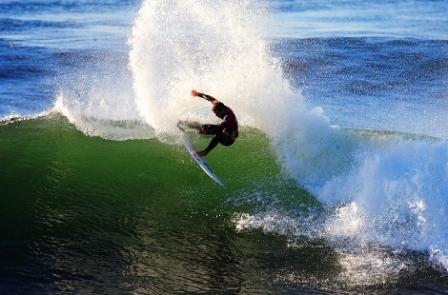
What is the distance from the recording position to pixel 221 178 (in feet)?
38.3

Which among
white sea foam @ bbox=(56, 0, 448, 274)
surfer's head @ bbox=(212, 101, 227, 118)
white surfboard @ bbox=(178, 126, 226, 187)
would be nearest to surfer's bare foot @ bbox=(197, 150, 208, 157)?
white surfboard @ bbox=(178, 126, 226, 187)

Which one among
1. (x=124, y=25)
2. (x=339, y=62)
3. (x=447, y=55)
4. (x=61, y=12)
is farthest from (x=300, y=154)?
(x=61, y=12)

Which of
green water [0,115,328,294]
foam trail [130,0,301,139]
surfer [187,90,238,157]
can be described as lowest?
green water [0,115,328,294]

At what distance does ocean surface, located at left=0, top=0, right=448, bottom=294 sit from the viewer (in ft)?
28.1

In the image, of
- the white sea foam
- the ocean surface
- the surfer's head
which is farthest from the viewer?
the surfer's head

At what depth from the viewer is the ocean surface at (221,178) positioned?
337 inches

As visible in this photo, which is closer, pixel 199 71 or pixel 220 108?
pixel 220 108

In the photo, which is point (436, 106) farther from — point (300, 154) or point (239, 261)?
point (239, 261)

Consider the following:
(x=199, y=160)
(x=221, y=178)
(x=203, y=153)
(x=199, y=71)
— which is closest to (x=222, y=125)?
(x=203, y=153)

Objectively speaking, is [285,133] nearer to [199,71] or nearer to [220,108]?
[220,108]

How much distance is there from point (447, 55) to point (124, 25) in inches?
540

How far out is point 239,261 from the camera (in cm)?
885

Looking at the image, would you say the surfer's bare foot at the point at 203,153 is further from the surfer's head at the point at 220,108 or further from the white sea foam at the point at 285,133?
the white sea foam at the point at 285,133

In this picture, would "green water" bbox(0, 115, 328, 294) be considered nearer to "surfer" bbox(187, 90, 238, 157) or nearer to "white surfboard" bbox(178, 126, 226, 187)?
"white surfboard" bbox(178, 126, 226, 187)
